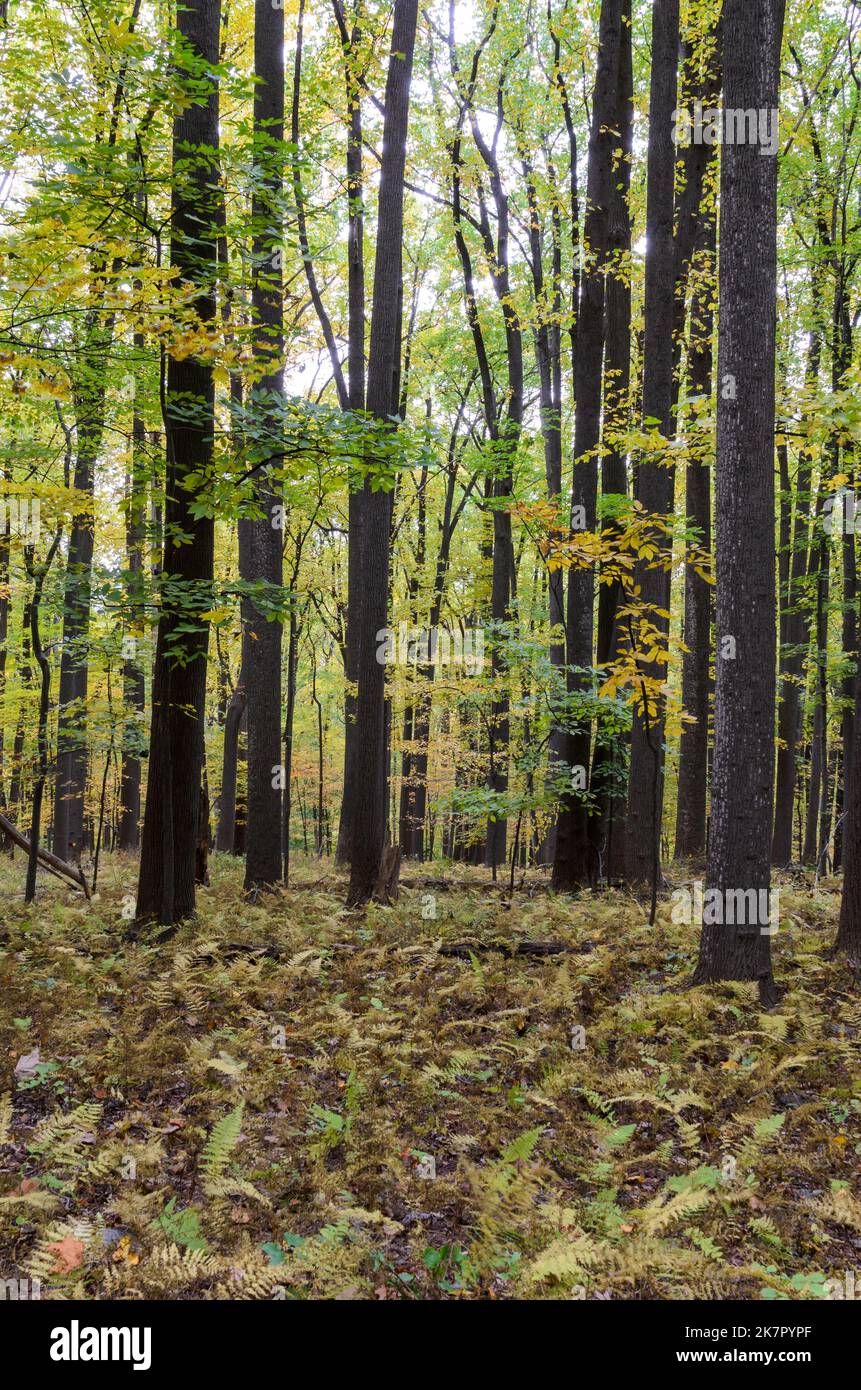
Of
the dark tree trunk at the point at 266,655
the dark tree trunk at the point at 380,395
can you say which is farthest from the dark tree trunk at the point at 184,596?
the dark tree trunk at the point at 380,395

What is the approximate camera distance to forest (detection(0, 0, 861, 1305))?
4086 millimetres

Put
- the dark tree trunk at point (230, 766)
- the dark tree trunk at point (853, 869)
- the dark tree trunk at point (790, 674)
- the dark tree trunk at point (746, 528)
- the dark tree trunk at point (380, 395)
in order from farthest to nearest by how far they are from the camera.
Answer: the dark tree trunk at point (790, 674)
the dark tree trunk at point (230, 766)
the dark tree trunk at point (380, 395)
the dark tree trunk at point (853, 869)
the dark tree trunk at point (746, 528)

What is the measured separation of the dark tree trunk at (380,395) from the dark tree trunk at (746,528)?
445 cm

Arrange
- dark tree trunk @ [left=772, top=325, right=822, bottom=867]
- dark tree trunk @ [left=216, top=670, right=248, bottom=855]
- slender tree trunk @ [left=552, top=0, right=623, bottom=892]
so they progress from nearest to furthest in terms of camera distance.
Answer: slender tree trunk @ [left=552, top=0, right=623, bottom=892], dark tree trunk @ [left=216, top=670, right=248, bottom=855], dark tree trunk @ [left=772, top=325, right=822, bottom=867]

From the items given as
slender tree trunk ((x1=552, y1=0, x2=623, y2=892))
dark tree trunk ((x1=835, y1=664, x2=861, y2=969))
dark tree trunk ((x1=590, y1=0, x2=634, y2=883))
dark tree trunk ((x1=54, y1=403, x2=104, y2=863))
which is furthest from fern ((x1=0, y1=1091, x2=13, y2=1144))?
dark tree trunk ((x1=590, y1=0, x2=634, y2=883))

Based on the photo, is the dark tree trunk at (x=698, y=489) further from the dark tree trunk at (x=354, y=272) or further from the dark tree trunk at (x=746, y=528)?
the dark tree trunk at (x=746, y=528)

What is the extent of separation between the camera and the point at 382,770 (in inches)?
428

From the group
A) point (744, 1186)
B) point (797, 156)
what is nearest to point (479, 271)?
point (797, 156)

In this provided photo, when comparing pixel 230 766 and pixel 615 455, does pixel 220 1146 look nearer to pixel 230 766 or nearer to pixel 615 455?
pixel 615 455

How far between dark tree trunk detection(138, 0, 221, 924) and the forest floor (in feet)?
3.02

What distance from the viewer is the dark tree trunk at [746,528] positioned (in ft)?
20.2

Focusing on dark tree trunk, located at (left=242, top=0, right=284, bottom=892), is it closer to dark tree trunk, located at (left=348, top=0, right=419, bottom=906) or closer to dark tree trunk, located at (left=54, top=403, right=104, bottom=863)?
dark tree trunk, located at (left=348, top=0, right=419, bottom=906)
